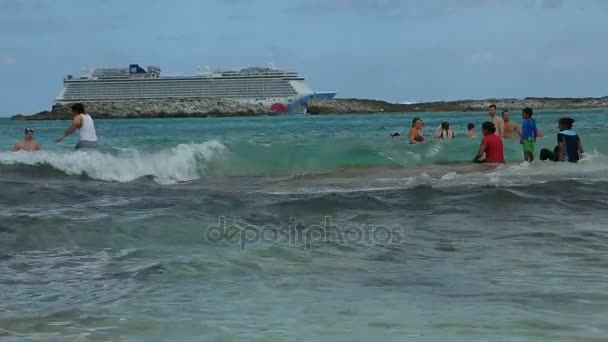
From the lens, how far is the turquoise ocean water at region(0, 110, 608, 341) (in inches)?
180

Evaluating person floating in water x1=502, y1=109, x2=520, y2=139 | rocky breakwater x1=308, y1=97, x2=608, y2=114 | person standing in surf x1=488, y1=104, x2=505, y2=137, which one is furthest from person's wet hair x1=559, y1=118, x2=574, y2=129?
rocky breakwater x1=308, y1=97, x2=608, y2=114

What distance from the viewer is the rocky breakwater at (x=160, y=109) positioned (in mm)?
95500

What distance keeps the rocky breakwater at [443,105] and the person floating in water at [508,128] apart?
9240 centimetres

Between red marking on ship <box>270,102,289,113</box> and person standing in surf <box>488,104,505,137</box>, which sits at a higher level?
red marking on ship <box>270,102,289,113</box>

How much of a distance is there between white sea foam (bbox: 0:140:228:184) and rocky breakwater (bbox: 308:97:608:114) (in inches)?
3592

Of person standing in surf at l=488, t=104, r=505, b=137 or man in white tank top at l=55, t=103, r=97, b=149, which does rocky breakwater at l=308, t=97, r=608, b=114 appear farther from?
man in white tank top at l=55, t=103, r=97, b=149

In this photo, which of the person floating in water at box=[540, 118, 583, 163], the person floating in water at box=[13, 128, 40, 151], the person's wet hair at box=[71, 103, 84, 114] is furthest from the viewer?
the person floating in water at box=[13, 128, 40, 151]

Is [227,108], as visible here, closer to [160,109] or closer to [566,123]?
[160,109]

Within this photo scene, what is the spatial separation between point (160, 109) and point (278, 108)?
15595 millimetres

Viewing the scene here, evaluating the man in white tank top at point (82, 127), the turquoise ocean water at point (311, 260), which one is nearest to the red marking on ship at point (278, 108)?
the man in white tank top at point (82, 127)

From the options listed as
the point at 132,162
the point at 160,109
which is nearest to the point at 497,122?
the point at 132,162

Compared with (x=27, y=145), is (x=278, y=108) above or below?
above

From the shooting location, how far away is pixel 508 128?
682 inches

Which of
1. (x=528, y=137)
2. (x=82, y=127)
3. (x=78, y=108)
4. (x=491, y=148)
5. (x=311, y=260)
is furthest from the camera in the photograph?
(x=528, y=137)
